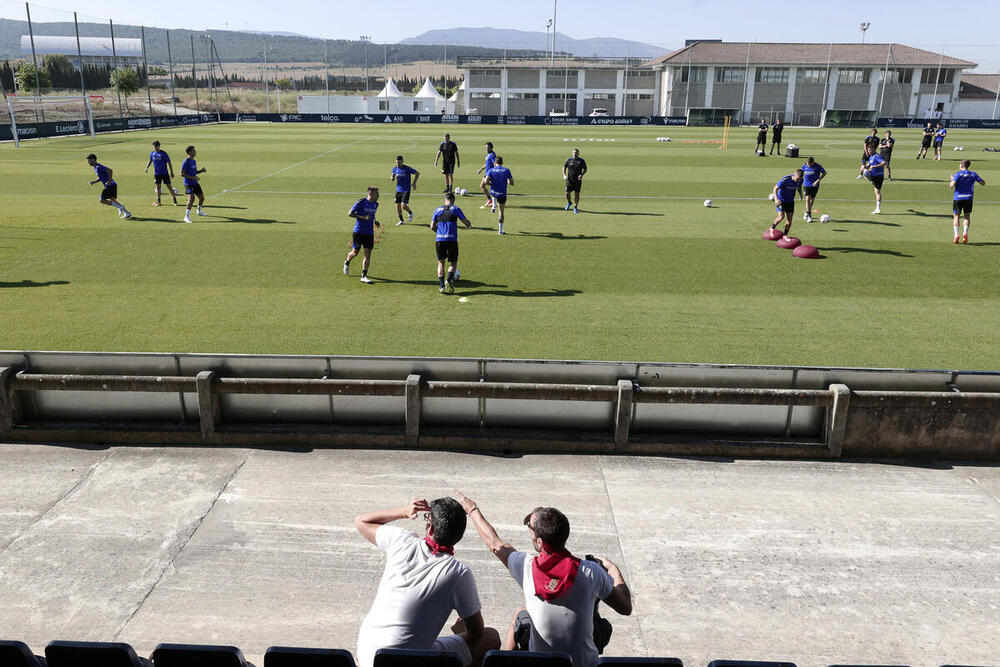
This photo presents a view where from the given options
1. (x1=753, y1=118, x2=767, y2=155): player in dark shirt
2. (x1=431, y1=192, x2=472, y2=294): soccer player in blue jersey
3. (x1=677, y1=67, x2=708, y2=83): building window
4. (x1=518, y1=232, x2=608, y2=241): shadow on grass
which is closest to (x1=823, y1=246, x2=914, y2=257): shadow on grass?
(x1=518, y1=232, x2=608, y2=241): shadow on grass

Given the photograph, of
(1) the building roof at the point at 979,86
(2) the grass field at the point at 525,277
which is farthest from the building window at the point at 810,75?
(2) the grass field at the point at 525,277

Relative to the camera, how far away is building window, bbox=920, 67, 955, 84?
81.9 m

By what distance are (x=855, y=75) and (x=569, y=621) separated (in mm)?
92580

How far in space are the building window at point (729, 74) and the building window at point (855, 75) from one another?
35.5 ft

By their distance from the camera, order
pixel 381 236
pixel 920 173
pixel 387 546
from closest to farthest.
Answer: pixel 387 546 < pixel 381 236 < pixel 920 173

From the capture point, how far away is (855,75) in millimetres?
82125

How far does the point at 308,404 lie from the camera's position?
820 cm

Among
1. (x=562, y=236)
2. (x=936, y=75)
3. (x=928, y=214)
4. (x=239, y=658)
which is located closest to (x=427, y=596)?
(x=239, y=658)

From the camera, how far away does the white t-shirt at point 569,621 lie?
3.89 meters

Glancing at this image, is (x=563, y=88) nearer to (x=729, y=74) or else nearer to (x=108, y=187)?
(x=729, y=74)

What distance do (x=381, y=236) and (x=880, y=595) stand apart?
1509 cm

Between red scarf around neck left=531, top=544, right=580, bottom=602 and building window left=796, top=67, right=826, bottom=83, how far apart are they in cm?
8978

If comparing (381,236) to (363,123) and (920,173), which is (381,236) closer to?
(920,173)

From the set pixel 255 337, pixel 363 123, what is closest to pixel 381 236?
pixel 255 337
